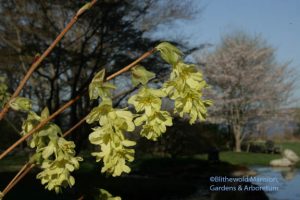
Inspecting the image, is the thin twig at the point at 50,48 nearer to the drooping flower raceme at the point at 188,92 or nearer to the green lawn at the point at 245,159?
the drooping flower raceme at the point at 188,92

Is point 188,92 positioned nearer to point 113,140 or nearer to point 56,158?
point 113,140

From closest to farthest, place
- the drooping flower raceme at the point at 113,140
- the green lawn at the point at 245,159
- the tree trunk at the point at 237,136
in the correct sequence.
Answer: the drooping flower raceme at the point at 113,140 → the green lawn at the point at 245,159 → the tree trunk at the point at 237,136

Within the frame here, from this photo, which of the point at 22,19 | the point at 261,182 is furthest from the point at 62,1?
the point at 261,182

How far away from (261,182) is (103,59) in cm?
455

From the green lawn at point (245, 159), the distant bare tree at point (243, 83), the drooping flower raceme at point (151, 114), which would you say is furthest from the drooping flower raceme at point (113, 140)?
the distant bare tree at point (243, 83)

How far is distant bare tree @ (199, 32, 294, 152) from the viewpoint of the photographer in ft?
64.7

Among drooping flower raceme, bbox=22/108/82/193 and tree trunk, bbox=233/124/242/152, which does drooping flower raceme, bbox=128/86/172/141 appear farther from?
tree trunk, bbox=233/124/242/152

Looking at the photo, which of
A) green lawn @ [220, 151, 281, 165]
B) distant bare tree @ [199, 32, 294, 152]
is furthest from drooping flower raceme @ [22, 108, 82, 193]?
distant bare tree @ [199, 32, 294, 152]

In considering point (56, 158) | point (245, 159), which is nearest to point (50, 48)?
point (56, 158)

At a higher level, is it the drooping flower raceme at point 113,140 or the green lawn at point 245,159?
the drooping flower raceme at point 113,140

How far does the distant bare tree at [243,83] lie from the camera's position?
19719mm

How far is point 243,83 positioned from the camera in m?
19.9

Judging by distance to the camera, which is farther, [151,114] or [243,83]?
[243,83]

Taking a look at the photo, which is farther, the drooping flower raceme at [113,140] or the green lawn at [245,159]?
the green lawn at [245,159]
